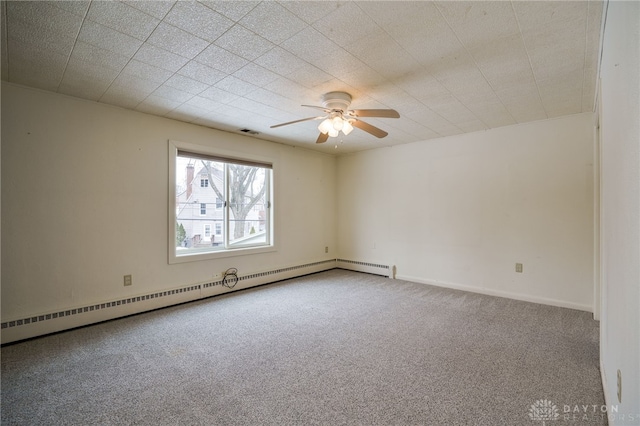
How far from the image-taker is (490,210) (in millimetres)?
4117

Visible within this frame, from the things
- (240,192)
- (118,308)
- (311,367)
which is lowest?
(311,367)

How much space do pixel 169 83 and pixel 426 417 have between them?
320 centimetres

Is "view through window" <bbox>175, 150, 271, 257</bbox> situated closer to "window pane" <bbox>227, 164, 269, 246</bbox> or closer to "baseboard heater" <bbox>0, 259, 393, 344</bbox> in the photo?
"window pane" <bbox>227, 164, 269, 246</bbox>

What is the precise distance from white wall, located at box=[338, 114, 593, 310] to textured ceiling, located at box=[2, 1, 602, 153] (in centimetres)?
67

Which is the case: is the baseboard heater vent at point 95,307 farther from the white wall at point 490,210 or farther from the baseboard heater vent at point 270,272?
the white wall at point 490,210

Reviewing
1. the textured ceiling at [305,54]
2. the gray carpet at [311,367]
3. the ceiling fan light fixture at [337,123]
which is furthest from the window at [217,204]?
the ceiling fan light fixture at [337,123]

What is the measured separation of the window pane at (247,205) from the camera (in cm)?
442

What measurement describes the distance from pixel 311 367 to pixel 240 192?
9.70 ft

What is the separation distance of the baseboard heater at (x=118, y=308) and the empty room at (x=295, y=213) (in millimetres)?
18

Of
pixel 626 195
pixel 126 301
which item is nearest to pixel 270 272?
pixel 126 301

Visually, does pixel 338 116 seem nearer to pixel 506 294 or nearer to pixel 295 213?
pixel 295 213

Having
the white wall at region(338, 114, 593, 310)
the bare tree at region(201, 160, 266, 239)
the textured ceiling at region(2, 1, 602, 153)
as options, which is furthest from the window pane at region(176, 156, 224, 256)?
the white wall at region(338, 114, 593, 310)

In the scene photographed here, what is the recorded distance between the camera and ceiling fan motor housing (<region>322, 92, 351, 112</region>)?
9.14ft

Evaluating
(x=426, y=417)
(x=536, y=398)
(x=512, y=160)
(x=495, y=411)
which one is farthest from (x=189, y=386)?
(x=512, y=160)
